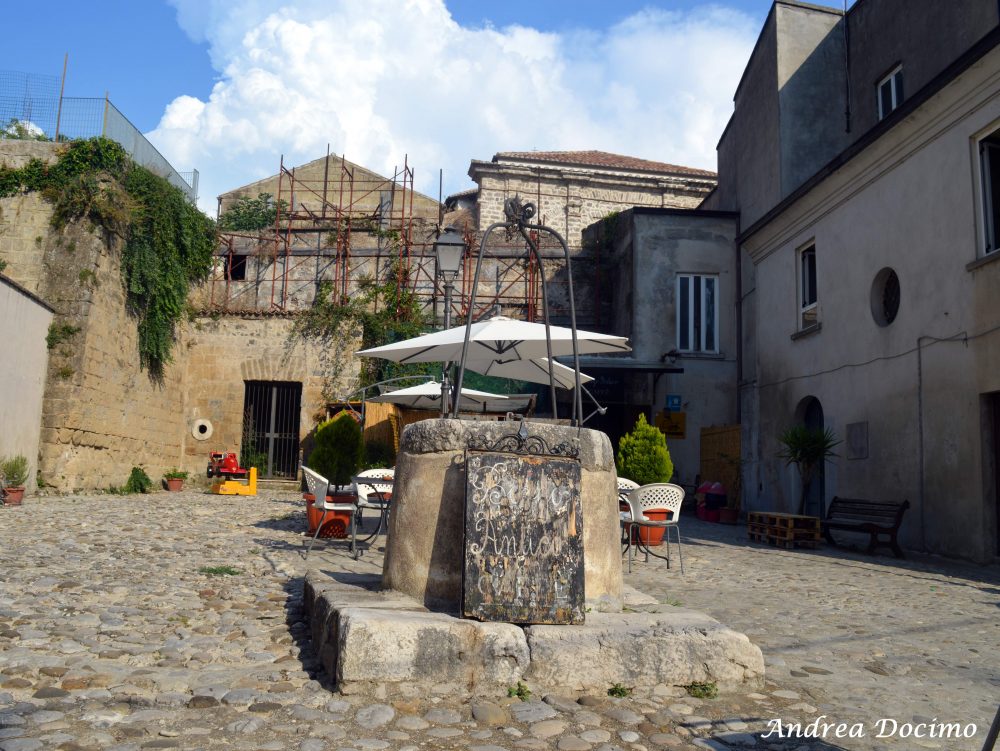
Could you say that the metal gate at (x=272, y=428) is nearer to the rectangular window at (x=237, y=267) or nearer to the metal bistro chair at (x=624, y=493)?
the rectangular window at (x=237, y=267)

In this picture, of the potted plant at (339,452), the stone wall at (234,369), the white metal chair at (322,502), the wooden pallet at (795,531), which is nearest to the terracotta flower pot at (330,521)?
the potted plant at (339,452)

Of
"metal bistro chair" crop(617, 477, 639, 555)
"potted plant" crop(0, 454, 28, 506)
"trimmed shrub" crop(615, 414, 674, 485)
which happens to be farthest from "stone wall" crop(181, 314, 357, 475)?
"metal bistro chair" crop(617, 477, 639, 555)

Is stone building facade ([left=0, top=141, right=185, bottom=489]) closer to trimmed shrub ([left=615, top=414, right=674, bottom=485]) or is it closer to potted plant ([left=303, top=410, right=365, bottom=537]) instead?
potted plant ([left=303, top=410, right=365, bottom=537])

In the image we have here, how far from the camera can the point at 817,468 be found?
12.5m

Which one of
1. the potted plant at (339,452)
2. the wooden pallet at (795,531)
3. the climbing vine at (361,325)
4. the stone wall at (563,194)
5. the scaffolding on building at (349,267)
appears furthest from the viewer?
the stone wall at (563,194)

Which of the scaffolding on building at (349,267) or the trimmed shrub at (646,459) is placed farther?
the scaffolding on building at (349,267)

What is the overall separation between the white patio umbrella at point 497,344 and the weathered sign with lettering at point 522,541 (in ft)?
9.89

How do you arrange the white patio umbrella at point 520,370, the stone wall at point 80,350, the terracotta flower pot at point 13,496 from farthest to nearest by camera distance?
the stone wall at point 80,350
the terracotta flower pot at point 13,496
the white patio umbrella at point 520,370

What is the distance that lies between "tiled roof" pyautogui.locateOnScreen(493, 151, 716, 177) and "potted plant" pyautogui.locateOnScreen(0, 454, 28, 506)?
15.8 m

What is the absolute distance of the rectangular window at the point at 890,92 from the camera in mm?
13641

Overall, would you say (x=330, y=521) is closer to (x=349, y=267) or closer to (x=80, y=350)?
(x=80, y=350)

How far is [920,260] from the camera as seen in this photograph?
376 inches

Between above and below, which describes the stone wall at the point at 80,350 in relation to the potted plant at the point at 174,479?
above

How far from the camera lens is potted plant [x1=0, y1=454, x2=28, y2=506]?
11.3 meters
